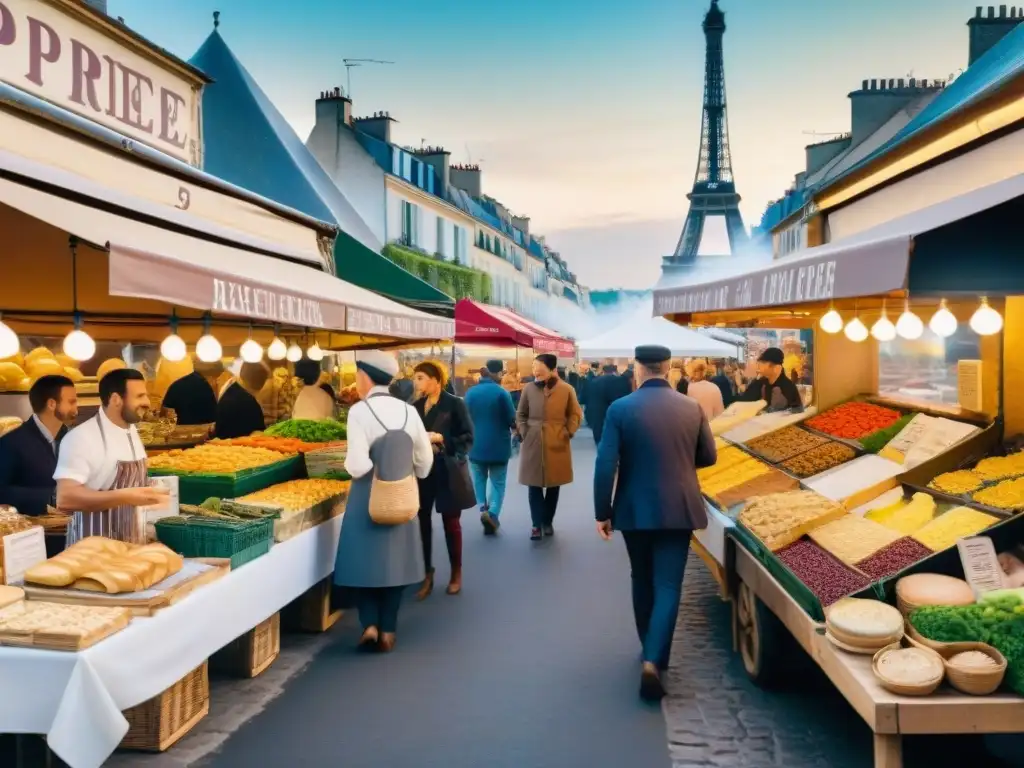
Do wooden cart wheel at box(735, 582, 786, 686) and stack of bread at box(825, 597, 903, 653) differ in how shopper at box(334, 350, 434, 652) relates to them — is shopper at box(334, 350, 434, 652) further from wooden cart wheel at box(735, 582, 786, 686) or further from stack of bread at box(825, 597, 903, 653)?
stack of bread at box(825, 597, 903, 653)

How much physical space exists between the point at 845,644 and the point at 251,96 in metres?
11.8

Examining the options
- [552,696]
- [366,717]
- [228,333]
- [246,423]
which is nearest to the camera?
[366,717]

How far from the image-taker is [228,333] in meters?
10.3

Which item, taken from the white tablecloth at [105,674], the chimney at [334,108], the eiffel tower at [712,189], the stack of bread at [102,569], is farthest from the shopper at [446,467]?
the eiffel tower at [712,189]

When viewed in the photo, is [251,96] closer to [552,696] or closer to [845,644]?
[552,696]

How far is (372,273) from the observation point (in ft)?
36.0

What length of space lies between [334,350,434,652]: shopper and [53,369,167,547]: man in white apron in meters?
1.58

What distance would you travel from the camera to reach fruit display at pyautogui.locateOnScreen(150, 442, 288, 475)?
6.48m

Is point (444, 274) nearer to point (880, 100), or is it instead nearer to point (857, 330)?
point (880, 100)

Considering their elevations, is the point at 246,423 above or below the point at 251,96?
below

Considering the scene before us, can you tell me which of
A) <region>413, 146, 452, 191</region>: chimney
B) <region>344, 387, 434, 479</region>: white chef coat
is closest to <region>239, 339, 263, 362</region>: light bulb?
<region>344, 387, 434, 479</region>: white chef coat

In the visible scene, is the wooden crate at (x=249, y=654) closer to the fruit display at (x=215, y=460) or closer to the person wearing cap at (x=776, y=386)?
the fruit display at (x=215, y=460)

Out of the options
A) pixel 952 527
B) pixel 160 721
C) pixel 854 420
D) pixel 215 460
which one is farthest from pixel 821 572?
pixel 215 460

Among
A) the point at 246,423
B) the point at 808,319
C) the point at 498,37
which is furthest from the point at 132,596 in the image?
the point at 498,37
